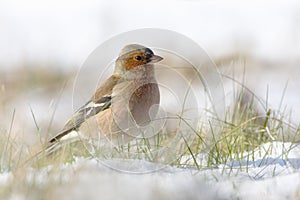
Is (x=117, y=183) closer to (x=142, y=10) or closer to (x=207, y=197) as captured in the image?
(x=207, y=197)

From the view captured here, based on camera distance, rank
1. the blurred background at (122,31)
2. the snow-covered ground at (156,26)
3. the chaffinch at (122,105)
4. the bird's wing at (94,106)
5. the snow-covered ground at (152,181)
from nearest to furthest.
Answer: the snow-covered ground at (152,181), the snow-covered ground at (156,26), the chaffinch at (122,105), the bird's wing at (94,106), the blurred background at (122,31)

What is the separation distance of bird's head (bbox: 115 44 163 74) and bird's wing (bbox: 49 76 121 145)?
0.41 ft

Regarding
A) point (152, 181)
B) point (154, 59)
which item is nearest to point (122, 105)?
point (154, 59)

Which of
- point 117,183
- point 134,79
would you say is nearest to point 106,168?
point 117,183

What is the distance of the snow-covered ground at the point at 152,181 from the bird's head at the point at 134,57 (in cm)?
131

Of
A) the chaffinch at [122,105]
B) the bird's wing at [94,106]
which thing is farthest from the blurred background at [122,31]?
the chaffinch at [122,105]

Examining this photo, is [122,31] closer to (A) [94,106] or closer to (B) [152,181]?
(A) [94,106]

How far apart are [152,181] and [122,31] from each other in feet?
24.6

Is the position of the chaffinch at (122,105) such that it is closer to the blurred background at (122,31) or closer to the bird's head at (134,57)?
the bird's head at (134,57)

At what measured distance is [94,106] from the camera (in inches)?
207

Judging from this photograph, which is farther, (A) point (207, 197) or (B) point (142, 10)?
(B) point (142, 10)

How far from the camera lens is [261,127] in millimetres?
5312

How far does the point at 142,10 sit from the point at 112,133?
33.8ft

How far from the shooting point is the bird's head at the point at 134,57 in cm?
532
